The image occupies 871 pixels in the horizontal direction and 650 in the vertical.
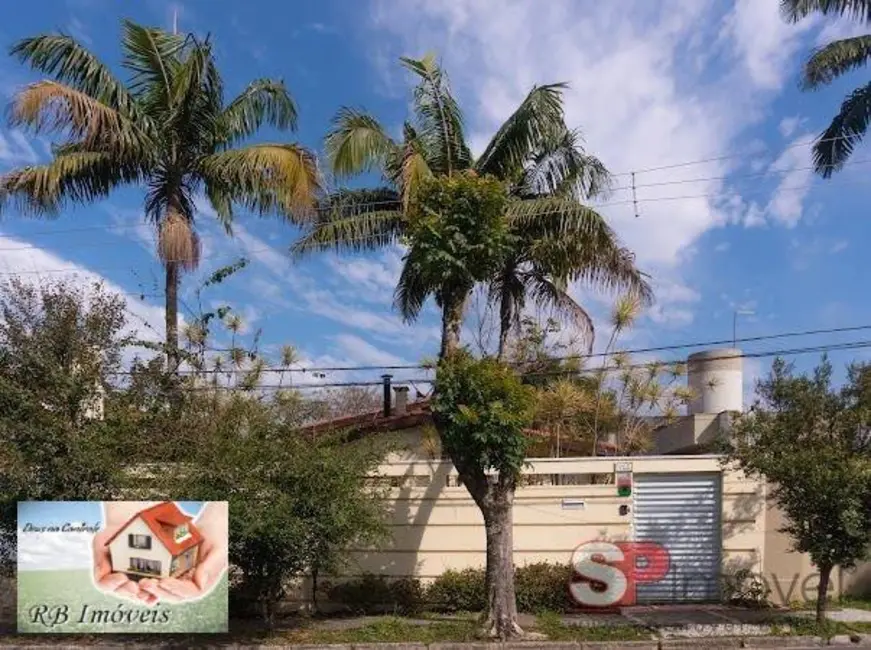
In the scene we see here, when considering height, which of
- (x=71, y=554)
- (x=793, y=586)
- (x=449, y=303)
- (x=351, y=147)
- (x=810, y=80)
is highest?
(x=810, y=80)

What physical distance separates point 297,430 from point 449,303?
2.94m

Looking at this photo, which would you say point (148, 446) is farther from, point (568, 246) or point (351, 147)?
point (568, 246)

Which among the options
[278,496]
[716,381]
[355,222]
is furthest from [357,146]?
[716,381]

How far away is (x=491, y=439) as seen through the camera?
11703 mm

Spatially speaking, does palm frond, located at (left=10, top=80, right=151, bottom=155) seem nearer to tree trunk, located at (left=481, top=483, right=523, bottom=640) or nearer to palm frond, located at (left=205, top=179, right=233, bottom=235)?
palm frond, located at (left=205, top=179, right=233, bottom=235)

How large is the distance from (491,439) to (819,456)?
14.4 feet

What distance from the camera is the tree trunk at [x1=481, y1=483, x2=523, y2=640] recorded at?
12.0 meters

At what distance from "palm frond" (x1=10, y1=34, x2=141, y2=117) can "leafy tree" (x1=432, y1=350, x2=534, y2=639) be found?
864cm

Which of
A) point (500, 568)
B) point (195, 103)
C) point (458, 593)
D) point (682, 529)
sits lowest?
point (458, 593)

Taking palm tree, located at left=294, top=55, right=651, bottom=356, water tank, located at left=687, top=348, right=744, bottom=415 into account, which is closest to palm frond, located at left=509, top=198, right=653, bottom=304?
palm tree, located at left=294, top=55, right=651, bottom=356

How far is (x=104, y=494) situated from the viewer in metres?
11.5

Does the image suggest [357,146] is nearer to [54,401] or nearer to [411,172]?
[411,172]

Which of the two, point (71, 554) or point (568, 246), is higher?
point (568, 246)

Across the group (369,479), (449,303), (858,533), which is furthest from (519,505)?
(858,533)
